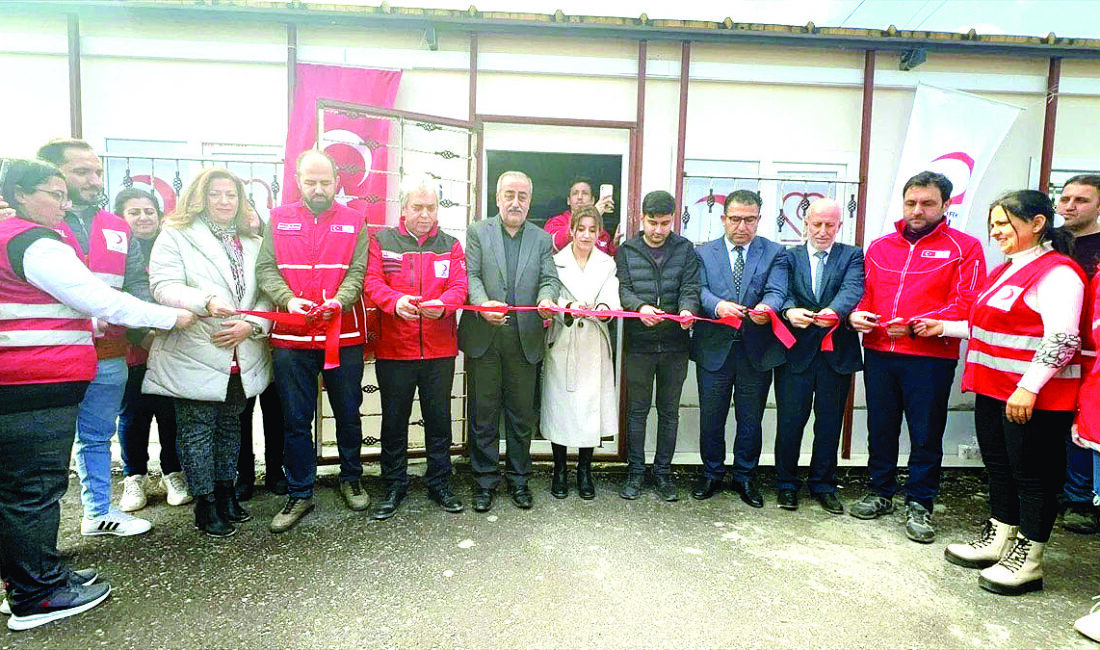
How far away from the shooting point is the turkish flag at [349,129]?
14.1 ft

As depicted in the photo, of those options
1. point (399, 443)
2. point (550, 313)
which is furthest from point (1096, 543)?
point (399, 443)

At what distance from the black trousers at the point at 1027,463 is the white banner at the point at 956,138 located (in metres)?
2.11

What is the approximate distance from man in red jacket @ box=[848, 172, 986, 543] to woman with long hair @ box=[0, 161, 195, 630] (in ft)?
12.7

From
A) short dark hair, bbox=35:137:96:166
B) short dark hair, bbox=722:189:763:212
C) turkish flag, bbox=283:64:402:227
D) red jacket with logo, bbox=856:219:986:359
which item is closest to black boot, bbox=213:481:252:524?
short dark hair, bbox=35:137:96:166

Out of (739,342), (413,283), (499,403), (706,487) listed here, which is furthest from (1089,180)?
(413,283)

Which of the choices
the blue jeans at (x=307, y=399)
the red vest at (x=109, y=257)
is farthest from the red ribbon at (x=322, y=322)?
the red vest at (x=109, y=257)

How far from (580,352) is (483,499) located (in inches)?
42.4

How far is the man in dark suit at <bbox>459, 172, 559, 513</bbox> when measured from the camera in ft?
12.1

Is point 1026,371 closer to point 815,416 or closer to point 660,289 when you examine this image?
point 815,416

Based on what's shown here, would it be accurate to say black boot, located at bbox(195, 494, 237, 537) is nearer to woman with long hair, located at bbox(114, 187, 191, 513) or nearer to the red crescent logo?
woman with long hair, located at bbox(114, 187, 191, 513)

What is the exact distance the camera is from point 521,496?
3.74 metres

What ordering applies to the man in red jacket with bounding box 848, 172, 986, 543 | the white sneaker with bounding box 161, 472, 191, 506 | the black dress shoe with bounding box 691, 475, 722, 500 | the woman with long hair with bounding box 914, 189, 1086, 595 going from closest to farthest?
the woman with long hair with bounding box 914, 189, 1086, 595 < the man in red jacket with bounding box 848, 172, 986, 543 < the white sneaker with bounding box 161, 472, 191, 506 < the black dress shoe with bounding box 691, 475, 722, 500

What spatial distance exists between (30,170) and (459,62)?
281 cm

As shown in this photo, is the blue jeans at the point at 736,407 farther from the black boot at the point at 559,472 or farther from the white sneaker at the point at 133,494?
the white sneaker at the point at 133,494
